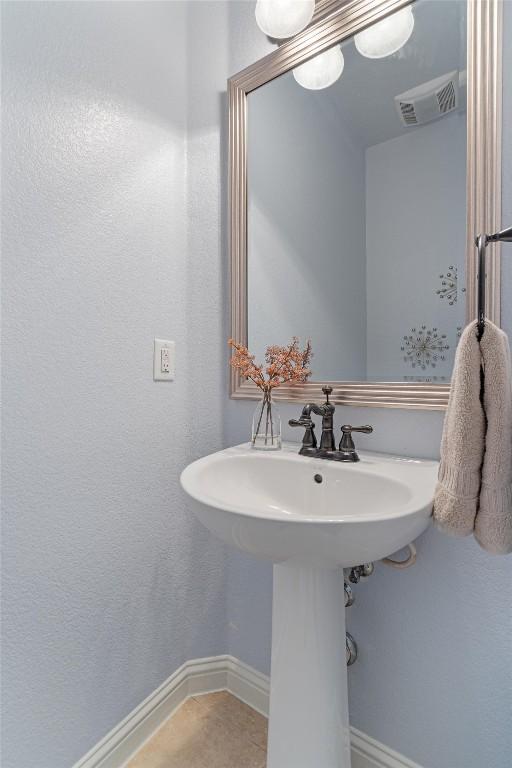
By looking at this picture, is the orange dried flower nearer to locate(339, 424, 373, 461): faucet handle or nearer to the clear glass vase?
the clear glass vase

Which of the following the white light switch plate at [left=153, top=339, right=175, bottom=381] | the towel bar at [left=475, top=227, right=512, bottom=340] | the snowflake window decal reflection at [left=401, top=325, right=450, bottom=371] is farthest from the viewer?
the white light switch plate at [left=153, top=339, right=175, bottom=381]

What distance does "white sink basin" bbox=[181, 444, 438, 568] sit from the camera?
608 millimetres

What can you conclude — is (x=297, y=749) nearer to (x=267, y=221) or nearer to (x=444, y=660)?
(x=444, y=660)

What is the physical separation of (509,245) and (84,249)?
0.92 metres

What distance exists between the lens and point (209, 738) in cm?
112

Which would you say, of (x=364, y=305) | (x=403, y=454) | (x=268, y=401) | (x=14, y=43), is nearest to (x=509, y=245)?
(x=364, y=305)

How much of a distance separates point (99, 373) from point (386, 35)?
1.08 m

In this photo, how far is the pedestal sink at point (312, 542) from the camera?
0.62 metres

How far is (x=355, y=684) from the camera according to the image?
1.01 m

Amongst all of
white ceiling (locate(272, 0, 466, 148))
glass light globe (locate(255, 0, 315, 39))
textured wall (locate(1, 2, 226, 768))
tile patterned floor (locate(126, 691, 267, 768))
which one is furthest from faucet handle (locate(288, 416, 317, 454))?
glass light globe (locate(255, 0, 315, 39))

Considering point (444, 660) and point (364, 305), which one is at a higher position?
point (364, 305)

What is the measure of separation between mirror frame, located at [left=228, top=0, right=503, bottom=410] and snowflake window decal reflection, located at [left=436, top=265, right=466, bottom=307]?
29 millimetres

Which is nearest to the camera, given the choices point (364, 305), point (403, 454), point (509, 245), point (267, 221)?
point (509, 245)

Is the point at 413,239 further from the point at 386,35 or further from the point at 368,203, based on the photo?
the point at 386,35
